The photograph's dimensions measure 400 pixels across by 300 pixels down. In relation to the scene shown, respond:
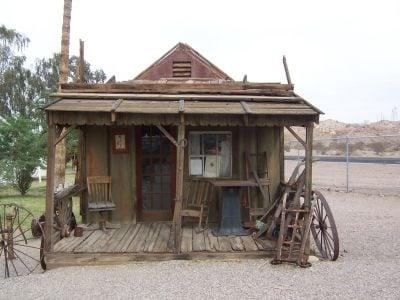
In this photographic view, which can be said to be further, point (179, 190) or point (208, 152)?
point (208, 152)

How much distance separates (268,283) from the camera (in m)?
5.66

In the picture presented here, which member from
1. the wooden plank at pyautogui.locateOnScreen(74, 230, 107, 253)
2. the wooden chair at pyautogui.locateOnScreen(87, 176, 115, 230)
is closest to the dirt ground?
the wooden chair at pyautogui.locateOnScreen(87, 176, 115, 230)

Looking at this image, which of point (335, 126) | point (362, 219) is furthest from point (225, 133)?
point (335, 126)

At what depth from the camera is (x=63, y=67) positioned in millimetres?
13781

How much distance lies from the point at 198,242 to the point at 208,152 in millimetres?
2140

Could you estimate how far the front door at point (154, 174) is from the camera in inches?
343

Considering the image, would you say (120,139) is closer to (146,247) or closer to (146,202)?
(146,202)

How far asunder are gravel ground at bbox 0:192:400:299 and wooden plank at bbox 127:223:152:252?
33 cm

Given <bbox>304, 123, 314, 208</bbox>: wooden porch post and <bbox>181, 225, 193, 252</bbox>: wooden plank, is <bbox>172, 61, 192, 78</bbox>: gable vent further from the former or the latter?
<bbox>304, 123, 314, 208</bbox>: wooden porch post

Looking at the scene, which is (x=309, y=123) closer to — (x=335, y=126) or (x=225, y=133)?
(x=225, y=133)

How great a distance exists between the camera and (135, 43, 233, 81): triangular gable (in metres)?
13.1

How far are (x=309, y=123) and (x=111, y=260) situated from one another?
12.8 ft

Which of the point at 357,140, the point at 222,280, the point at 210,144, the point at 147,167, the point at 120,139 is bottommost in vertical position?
the point at 222,280

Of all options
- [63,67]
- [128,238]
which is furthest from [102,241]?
[63,67]
